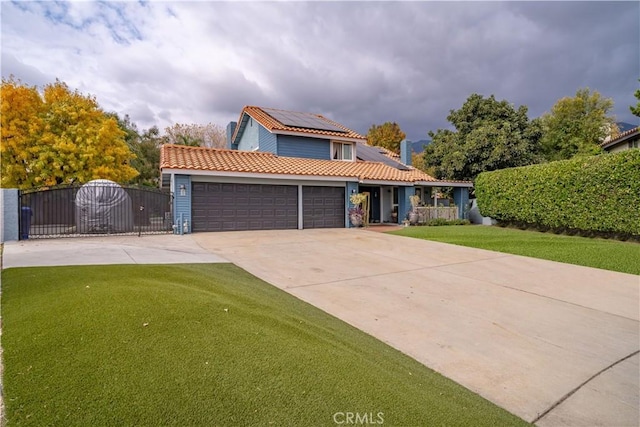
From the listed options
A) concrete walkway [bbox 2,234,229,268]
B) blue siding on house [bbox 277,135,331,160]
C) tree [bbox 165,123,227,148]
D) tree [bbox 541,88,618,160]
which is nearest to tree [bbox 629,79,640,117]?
blue siding on house [bbox 277,135,331,160]

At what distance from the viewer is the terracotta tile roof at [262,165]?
45.4 ft

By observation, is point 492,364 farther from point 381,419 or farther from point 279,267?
point 279,267

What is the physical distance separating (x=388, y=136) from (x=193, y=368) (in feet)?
140

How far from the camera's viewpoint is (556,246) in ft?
36.3

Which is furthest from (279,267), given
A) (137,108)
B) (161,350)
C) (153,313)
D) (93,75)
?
(137,108)

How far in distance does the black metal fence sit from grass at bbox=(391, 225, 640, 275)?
35.0 feet

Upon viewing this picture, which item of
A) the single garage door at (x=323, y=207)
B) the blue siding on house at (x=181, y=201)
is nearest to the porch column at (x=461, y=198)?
the single garage door at (x=323, y=207)

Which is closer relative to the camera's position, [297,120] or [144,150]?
[297,120]

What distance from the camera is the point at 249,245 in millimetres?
10578

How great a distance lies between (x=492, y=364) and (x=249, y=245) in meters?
8.15

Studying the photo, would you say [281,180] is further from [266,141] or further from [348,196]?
[266,141]

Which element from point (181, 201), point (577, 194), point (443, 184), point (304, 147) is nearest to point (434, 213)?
point (443, 184)

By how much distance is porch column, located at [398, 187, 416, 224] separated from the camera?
19.3m

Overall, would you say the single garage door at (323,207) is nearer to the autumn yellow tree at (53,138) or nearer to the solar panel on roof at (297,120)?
the solar panel on roof at (297,120)
